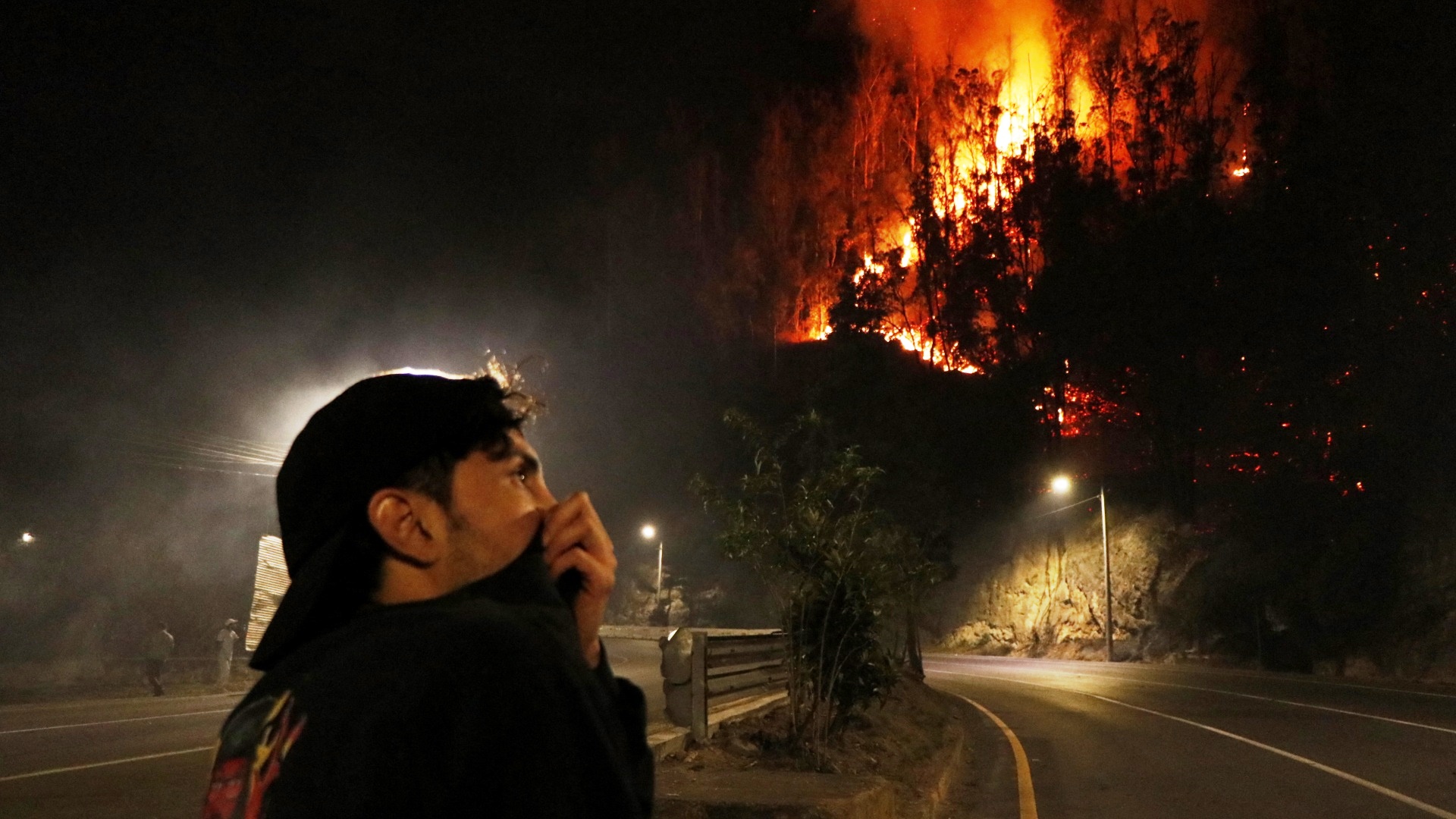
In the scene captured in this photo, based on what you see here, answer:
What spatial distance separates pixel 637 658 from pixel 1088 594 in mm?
21648

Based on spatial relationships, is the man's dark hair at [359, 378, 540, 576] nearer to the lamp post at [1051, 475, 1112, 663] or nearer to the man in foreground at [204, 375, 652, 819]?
the man in foreground at [204, 375, 652, 819]

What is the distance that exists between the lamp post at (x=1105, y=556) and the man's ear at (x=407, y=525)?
3954 centimetres

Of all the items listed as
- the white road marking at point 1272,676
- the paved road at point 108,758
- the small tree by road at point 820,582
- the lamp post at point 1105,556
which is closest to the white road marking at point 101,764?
the paved road at point 108,758

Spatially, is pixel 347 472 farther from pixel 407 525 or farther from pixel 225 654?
pixel 225 654

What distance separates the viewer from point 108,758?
1152 centimetres

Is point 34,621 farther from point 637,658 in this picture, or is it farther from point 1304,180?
point 1304,180

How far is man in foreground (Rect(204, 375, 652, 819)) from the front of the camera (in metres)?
1.02

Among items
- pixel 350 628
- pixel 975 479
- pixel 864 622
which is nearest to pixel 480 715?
pixel 350 628

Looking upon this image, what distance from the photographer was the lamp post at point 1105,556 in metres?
38.3

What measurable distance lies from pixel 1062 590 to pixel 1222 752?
114 ft

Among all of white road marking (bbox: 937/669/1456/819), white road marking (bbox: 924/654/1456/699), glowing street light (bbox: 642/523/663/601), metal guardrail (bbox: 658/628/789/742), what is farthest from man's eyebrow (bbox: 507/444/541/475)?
glowing street light (bbox: 642/523/663/601)

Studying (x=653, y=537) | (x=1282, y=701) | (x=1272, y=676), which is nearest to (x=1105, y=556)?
(x=1272, y=676)

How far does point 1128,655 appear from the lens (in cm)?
4019

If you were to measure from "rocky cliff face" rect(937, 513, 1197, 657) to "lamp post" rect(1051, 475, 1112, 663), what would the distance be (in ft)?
2.33
